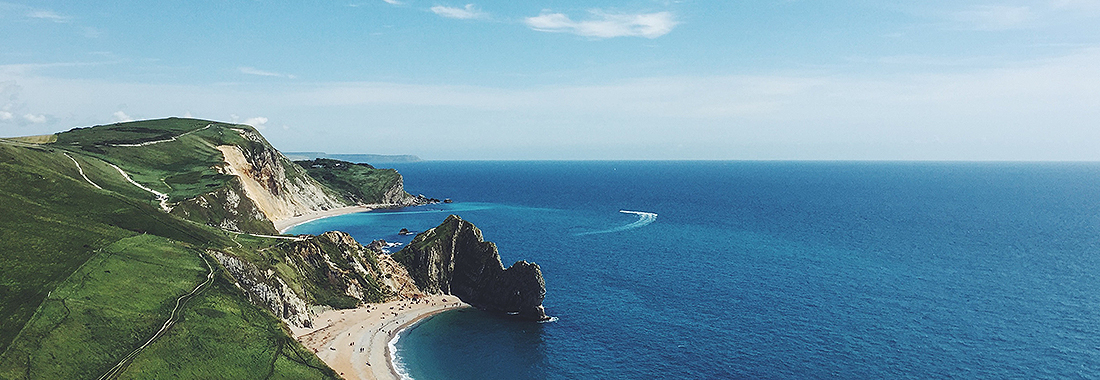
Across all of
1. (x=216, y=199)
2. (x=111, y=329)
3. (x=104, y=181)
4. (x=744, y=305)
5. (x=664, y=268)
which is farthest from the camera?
(x=216, y=199)

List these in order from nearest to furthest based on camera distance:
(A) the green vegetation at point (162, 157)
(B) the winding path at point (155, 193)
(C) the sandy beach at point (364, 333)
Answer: (C) the sandy beach at point (364, 333) → (B) the winding path at point (155, 193) → (A) the green vegetation at point (162, 157)

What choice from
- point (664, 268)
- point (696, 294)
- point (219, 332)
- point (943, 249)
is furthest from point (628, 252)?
point (219, 332)

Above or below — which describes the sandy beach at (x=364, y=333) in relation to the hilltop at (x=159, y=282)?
below

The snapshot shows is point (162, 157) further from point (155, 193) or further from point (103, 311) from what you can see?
point (103, 311)

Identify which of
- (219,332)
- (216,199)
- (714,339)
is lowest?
(714,339)

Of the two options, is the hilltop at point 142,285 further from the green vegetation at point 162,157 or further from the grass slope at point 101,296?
the green vegetation at point 162,157

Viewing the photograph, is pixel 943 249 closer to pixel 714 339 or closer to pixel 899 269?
pixel 899 269

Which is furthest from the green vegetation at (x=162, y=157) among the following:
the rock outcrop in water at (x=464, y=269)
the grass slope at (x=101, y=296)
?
the rock outcrop in water at (x=464, y=269)
